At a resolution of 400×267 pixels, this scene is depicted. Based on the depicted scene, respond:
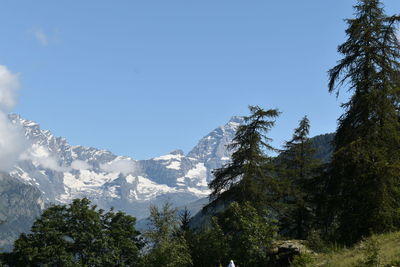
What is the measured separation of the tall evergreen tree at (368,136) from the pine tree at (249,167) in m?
9.08

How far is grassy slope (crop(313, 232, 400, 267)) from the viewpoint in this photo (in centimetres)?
1307

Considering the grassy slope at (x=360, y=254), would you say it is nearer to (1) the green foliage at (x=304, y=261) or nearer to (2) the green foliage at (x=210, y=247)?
A: (1) the green foliage at (x=304, y=261)

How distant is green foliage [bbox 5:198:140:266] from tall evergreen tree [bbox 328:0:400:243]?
4047cm

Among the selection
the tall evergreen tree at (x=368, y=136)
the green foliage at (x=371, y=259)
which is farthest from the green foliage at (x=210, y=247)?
the green foliage at (x=371, y=259)

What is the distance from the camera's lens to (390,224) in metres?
17.8

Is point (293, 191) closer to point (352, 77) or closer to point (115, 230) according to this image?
point (352, 77)

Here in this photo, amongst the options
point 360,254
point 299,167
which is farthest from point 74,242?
point 360,254

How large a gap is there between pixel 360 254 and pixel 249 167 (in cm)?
1594

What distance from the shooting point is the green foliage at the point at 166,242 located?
26.9 metres

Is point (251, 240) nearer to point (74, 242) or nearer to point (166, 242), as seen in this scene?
point (166, 242)

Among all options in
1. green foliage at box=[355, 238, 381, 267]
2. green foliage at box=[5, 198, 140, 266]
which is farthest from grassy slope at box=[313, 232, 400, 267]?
green foliage at box=[5, 198, 140, 266]

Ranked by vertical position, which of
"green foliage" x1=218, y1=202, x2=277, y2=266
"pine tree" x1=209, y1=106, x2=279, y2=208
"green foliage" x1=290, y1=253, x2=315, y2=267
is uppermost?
"pine tree" x1=209, y1=106, x2=279, y2=208

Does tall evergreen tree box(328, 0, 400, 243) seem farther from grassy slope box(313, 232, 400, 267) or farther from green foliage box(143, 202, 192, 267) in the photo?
green foliage box(143, 202, 192, 267)

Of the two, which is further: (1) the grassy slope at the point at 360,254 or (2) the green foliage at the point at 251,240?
(2) the green foliage at the point at 251,240
